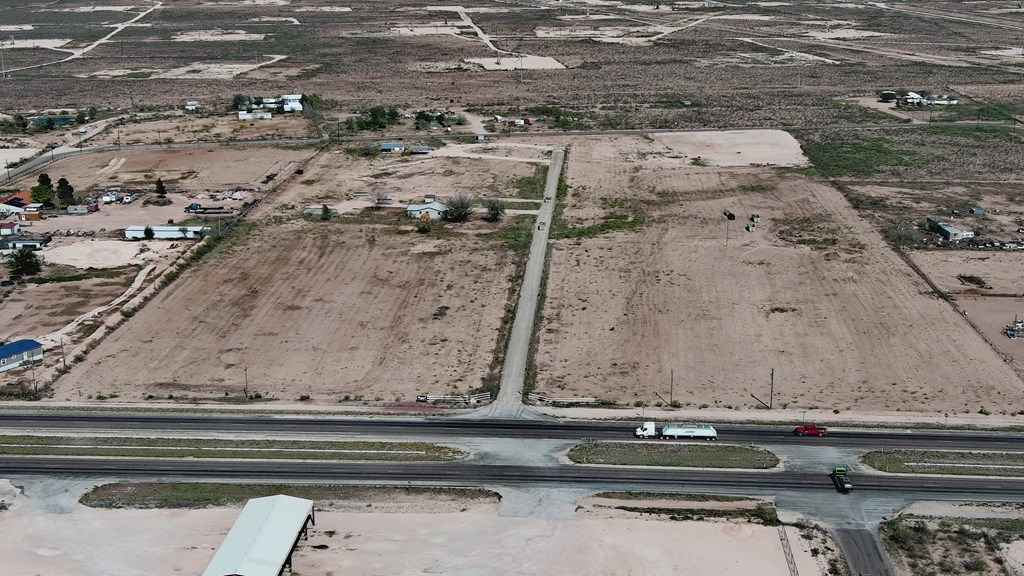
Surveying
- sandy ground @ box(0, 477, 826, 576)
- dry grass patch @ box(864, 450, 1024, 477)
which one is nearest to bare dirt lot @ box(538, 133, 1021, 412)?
dry grass patch @ box(864, 450, 1024, 477)

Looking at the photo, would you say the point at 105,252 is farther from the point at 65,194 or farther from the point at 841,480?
the point at 841,480

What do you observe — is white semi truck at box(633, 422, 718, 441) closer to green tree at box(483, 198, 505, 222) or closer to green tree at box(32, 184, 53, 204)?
green tree at box(483, 198, 505, 222)

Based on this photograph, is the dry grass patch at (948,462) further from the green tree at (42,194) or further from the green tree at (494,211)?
the green tree at (42,194)

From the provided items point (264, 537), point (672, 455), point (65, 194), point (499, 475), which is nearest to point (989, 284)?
point (672, 455)

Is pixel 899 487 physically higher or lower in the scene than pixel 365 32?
lower

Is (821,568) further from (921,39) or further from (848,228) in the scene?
(921,39)

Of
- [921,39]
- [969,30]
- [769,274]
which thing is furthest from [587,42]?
[769,274]

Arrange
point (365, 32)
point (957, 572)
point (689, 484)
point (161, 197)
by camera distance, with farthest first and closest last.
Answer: point (365, 32)
point (161, 197)
point (689, 484)
point (957, 572)
